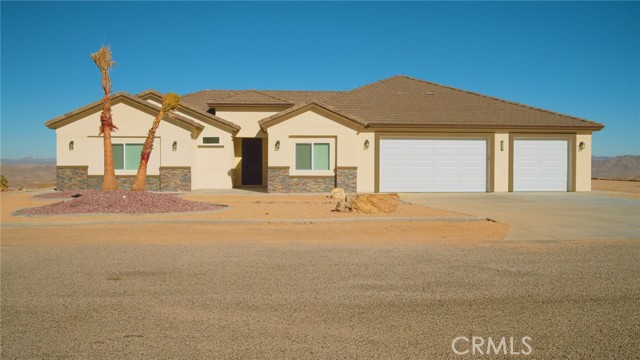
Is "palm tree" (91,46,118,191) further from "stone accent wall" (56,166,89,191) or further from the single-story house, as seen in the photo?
"stone accent wall" (56,166,89,191)

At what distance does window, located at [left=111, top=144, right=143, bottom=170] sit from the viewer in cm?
2359

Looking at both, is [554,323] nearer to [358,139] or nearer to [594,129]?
[358,139]

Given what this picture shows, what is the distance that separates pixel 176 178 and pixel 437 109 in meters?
13.6

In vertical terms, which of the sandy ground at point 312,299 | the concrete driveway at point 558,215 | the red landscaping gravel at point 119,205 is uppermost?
the red landscaping gravel at point 119,205

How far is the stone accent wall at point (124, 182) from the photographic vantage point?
920 inches

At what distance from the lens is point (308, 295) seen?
235 inches

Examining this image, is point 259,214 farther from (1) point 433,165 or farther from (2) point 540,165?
(2) point 540,165

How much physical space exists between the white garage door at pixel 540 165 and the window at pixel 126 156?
735 inches

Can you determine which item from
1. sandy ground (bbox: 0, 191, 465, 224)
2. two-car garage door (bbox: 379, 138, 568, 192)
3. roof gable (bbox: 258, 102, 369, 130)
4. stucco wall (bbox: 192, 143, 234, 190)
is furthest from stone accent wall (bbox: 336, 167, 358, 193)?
stucco wall (bbox: 192, 143, 234, 190)

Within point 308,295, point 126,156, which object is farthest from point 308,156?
point 308,295

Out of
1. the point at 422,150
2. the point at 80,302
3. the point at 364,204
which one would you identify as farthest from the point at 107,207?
the point at 422,150

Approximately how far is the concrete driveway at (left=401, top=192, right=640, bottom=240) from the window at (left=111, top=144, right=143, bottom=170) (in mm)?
13735

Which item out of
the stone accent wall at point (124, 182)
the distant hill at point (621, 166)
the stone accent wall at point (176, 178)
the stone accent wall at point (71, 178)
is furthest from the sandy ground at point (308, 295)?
the distant hill at point (621, 166)

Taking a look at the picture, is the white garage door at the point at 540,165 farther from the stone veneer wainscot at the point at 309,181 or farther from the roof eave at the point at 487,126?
the stone veneer wainscot at the point at 309,181
